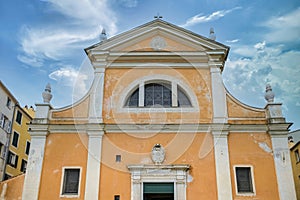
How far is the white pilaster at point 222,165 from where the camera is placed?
11.4 meters

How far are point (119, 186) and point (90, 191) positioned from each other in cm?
103

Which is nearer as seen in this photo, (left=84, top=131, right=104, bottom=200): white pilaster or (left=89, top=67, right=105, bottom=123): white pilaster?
(left=84, top=131, right=104, bottom=200): white pilaster

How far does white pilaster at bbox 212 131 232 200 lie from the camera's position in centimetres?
1138

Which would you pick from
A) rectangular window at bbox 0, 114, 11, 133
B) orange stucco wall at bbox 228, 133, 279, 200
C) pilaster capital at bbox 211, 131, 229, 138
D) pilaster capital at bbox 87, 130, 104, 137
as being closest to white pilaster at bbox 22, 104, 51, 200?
pilaster capital at bbox 87, 130, 104, 137

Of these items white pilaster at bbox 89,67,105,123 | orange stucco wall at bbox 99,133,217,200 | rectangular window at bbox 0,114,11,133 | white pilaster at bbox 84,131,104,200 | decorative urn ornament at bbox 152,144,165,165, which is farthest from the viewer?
rectangular window at bbox 0,114,11,133

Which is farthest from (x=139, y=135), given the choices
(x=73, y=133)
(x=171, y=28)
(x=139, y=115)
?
(x=171, y=28)

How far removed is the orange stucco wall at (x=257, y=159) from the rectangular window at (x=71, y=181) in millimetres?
5567

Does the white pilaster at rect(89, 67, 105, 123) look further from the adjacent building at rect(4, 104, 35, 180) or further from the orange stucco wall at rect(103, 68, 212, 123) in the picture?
the adjacent building at rect(4, 104, 35, 180)

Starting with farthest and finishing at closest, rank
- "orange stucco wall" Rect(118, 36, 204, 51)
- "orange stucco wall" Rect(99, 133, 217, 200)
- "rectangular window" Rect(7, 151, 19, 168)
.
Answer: "rectangular window" Rect(7, 151, 19, 168) → "orange stucco wall" Rect(118, 36, 204, 51) → "orange stucco wall" Rect(99, 133, 217, 200)

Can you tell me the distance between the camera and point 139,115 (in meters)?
12.7

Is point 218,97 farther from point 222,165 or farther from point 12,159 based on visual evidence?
point 12,159

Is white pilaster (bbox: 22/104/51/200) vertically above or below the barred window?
below

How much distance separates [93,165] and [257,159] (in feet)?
19.6

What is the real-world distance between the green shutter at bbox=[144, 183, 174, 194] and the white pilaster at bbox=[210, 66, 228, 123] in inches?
119
